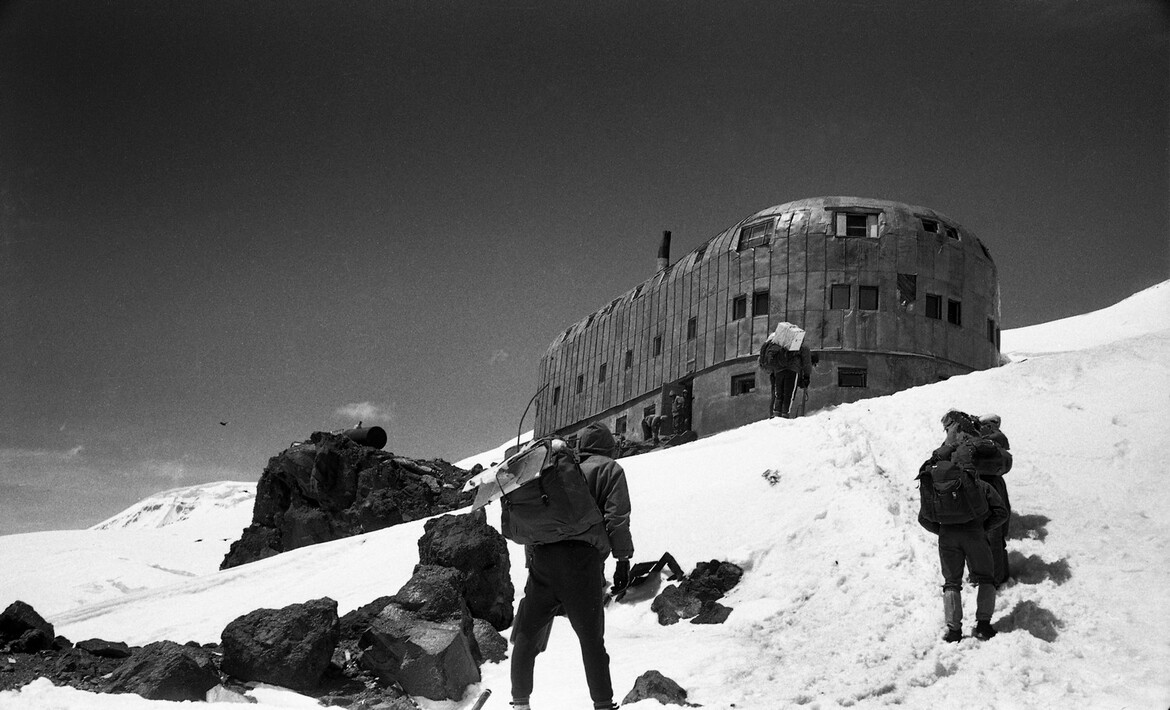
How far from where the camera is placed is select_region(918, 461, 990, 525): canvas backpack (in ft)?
25.6

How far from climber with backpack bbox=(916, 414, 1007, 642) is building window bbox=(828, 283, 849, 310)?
20135 millimetres

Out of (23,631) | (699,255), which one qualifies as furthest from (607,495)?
(699,255)

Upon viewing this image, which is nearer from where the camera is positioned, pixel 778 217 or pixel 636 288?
pixel 778 217

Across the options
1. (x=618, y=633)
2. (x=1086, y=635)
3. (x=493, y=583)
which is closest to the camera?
(x=1086, y=635)

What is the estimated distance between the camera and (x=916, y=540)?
9883 millimetres

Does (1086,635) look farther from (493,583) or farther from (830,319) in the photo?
(830,319)

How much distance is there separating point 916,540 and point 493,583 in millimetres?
4997

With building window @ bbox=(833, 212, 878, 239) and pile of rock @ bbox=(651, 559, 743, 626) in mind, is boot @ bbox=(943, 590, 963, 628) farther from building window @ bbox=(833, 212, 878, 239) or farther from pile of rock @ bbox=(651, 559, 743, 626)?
building window @ bbox=(833, 212, 878, 239)

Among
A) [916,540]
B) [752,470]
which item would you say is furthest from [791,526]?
[752,470]

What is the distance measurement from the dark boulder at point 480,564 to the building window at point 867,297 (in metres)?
19.4

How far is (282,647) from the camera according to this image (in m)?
8.03

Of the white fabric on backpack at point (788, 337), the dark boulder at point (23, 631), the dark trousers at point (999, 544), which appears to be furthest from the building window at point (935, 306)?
the dark boulder at point (23, 631)

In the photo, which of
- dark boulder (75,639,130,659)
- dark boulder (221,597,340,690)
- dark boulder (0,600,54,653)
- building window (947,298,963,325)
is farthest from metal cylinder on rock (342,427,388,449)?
dark boulder (221,597,340,690)

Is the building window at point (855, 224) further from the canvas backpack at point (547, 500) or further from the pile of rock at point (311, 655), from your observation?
the canvas backpack at point (547, 500)
